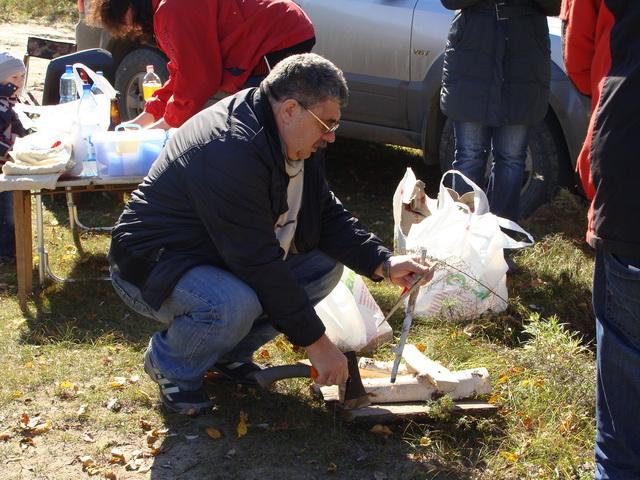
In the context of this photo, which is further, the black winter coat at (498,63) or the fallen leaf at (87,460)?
the black winter coat at (498,63)

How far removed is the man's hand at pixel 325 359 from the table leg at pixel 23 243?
6.45ft

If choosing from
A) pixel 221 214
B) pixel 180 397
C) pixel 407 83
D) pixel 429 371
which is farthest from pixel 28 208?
pixel 407 83

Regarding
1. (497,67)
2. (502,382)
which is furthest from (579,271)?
(502,382)

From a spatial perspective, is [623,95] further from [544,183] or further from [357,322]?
[544,183]

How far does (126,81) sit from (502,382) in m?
4.14

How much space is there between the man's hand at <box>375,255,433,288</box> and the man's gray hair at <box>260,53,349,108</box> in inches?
25.8

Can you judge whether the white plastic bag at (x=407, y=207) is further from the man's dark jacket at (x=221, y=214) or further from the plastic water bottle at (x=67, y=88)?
the plastic water bottle at (x=67, y=88)

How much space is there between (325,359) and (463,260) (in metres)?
1.39

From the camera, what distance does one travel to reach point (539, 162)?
5.56 meters

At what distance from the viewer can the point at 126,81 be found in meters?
6.77

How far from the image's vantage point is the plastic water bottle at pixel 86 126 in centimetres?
456

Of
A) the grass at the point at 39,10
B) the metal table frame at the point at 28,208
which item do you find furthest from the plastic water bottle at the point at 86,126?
the grass at the point at 39,10

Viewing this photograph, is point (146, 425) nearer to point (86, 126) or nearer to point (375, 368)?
point (375, 368)

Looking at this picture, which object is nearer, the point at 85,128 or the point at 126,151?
the point at 126,151
